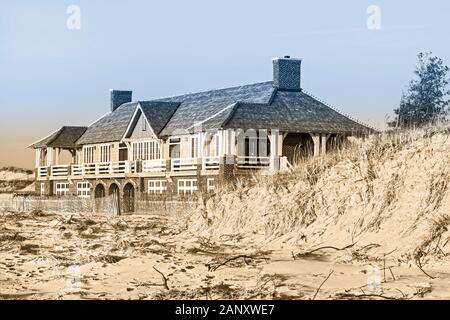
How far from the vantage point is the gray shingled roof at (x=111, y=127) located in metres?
46.0

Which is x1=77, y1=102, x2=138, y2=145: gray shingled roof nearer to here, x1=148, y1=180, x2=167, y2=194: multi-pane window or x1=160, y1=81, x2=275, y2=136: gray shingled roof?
x1=160, y1=81, x2=275, y2=136: gray shingled roof

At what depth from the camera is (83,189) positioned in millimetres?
46594

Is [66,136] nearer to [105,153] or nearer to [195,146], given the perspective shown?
[105,153]

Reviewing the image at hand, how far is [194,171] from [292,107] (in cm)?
593

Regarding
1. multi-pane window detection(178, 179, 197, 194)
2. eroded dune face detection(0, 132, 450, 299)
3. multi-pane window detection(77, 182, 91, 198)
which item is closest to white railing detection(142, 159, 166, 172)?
multi-pane window detection(178, 179, 197, 194)

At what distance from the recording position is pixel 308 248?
1691cm

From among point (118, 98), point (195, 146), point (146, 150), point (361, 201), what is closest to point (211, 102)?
point (195, 146)

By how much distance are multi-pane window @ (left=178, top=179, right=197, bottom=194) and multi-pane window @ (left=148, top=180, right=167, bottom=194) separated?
178cm

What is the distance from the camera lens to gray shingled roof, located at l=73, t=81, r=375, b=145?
3703 centimetres

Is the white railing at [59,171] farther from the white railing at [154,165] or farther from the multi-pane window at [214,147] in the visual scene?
the multi-pane window at [214,147]

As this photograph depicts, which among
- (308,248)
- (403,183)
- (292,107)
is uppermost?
(292,107)

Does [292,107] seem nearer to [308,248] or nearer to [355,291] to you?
[308,248]

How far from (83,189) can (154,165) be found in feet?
26.1
